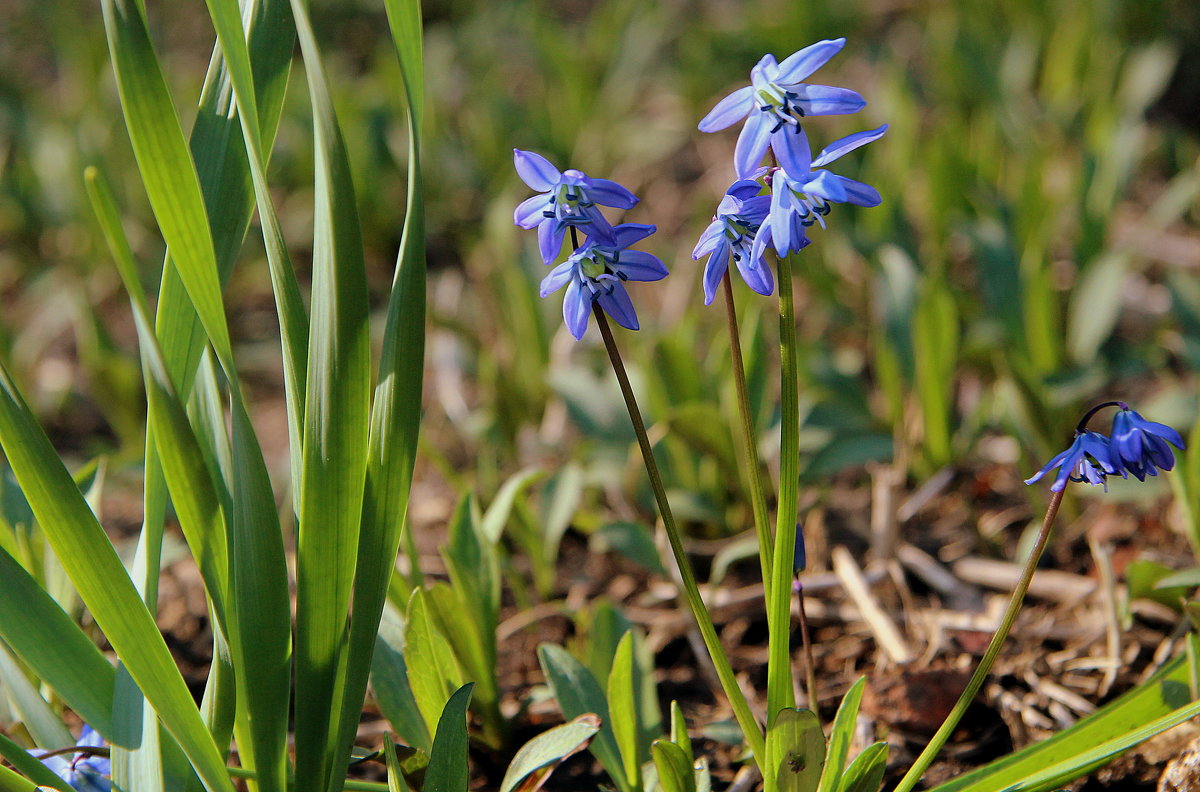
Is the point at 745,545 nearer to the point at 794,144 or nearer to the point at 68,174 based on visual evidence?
the point at 794,144

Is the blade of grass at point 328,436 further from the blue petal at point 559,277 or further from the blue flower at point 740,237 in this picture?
the blue flower at point 740,237

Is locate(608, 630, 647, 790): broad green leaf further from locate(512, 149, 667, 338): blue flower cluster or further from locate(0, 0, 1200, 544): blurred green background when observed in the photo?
locate(0, 0, 1200, 544): blurred green background

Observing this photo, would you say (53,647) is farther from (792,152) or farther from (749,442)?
(792,152)

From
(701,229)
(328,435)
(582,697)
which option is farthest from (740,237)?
(701,229)

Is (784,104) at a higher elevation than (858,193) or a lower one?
higher

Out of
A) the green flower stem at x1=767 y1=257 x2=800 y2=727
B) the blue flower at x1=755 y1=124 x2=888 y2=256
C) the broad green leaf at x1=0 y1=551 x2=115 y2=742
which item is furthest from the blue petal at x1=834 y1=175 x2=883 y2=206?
the broad green leaf at x1=0 y1=551 x2=115 y2=742

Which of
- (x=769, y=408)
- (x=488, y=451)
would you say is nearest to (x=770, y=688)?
(x=769, y=408)
